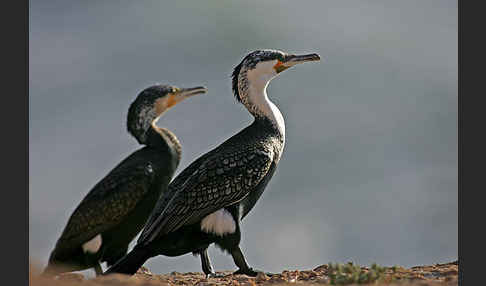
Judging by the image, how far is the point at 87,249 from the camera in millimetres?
11352

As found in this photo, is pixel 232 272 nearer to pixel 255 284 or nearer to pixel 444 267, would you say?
pixel 255 284

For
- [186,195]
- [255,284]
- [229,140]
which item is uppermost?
[229,140]

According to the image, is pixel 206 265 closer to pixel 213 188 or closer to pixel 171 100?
pixel 213 188

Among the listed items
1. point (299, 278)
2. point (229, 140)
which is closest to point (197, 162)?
point (229, 140)

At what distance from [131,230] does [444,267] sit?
441 cm

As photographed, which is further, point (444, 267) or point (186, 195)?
point (444, 267)

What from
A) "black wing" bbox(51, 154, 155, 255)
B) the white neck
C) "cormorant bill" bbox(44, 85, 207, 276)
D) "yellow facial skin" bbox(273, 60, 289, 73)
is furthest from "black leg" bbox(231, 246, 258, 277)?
"yellow facial skin" bbox(273, 60, 289, 73)

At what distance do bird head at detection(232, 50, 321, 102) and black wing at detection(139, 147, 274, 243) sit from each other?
1.24 m

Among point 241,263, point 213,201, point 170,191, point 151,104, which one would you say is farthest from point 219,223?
point 151,104

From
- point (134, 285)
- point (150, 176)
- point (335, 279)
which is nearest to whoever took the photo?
point (134, 285)

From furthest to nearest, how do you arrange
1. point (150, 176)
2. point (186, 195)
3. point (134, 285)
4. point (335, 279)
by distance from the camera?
point (150, 176)
point (186, 195)
point (335, 279)
point (134, 285)

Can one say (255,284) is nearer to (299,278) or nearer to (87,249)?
(299,278)

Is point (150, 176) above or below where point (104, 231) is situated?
above

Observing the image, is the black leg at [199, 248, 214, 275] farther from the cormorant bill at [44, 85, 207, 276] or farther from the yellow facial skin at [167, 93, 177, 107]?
the yellow facial skin at [167, 93, 177, 107]
